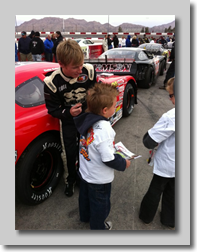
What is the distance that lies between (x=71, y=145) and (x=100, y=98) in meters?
0.90

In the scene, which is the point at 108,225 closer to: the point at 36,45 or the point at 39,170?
the point at 39,170

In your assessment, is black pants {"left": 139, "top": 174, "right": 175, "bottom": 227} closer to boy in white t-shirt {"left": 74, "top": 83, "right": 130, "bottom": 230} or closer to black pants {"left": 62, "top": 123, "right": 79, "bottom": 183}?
boy in white t-shirt {"left": 74, "top": 83, "right": 130, "bottom": 230}

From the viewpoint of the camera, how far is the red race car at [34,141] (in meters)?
1.83

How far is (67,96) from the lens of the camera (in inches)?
76.9

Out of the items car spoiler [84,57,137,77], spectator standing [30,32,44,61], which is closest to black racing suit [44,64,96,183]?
car spoiler [84,57,137,77]

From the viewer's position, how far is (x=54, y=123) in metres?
2.13

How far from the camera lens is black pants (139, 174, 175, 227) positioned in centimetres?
176

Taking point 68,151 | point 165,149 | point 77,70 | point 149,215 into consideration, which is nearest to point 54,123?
point 68,151

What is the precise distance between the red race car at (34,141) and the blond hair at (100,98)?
75 cm

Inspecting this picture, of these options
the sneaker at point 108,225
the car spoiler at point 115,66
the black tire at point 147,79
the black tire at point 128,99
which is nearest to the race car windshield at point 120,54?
the car spoiler at point 115,66

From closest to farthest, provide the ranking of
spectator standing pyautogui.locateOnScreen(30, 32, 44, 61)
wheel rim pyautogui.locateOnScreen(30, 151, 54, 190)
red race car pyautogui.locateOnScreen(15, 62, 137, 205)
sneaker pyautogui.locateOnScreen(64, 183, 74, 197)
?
1. red race car pyautogui.locateOnScreen(15, 62, 137, 205)
2. wheel rim pyautogui.locateOnScreen(30, 151, 54, 190)
3. sneaker pyautogui.locateOnScreen(64, 183, 74, 197)
4. spectator standing pyautogui.locateOnScreen(30, 32, 44, 61)

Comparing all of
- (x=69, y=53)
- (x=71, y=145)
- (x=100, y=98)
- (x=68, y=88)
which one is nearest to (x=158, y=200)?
(x=71, y=145)

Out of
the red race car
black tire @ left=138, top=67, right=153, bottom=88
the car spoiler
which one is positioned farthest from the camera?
black tire @ left=138, top=67, right=153, bottom=88

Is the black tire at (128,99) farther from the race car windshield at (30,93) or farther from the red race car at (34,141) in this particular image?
the race car windshield at (30,93)
